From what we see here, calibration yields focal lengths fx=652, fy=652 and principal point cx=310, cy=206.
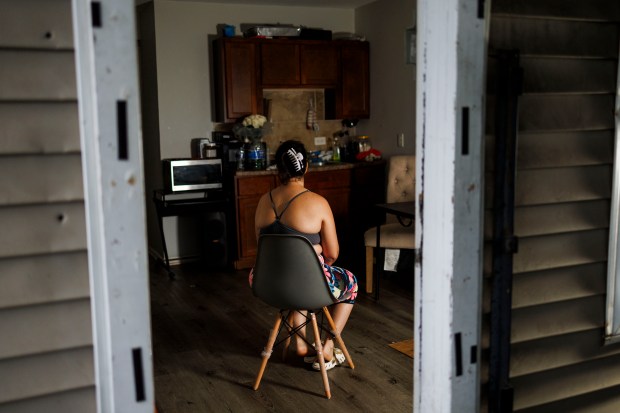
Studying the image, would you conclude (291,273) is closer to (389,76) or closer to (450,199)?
(450,199)

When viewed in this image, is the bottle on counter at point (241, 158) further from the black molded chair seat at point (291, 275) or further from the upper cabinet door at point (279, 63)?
the black molded chair seat at point (291, 275)

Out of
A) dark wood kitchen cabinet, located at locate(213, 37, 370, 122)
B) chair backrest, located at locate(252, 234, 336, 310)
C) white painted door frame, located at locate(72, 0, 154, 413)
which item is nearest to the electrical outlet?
dark wood kitchen cabinet, located at locate(213, 37, 370, 122)

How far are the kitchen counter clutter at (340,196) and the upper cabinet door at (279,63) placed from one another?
2.93ft

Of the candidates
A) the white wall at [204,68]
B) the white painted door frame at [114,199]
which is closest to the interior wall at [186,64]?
the white wall at [204,68]

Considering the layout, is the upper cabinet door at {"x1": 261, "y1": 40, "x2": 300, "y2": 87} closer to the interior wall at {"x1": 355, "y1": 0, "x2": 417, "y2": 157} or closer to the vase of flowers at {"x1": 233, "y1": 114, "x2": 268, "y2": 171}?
the vase of flowers at {"x1": 233, "y1": 114, "x2": 268, "y2": 171}

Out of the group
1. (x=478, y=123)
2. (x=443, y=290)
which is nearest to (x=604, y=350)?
(x=443, y=290)

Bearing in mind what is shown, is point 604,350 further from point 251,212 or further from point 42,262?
point 251,212

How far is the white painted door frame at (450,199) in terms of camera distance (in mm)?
1788

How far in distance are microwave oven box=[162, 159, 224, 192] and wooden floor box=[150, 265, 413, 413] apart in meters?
0.99

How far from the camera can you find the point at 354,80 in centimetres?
663

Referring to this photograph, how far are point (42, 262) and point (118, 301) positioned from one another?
19 cm

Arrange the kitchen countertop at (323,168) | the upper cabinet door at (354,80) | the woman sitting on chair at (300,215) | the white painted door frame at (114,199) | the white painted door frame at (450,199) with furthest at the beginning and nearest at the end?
the upper cabinet door at (354,80) < the kitchen countertop at (323,168) < the woman sitting on chair at (300,215) < the white painted door frame at (450,199) < the white painted door frame at (114,199)

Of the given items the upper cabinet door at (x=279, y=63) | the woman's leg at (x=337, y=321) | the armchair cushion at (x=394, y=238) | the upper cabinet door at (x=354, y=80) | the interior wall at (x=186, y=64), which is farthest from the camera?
the upper cabinet door at (x=354, y=80)

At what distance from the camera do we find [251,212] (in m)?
6.02
